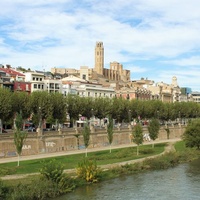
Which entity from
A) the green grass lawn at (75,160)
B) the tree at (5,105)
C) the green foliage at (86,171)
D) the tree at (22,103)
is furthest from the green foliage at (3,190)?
the tree at (22,103)

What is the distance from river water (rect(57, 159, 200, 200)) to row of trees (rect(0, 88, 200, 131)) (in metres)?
30.3

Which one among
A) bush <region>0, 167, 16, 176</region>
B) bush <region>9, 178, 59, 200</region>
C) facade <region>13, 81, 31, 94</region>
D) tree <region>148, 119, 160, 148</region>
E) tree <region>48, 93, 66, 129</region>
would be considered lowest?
bush <region>9, 178, 59, 200</region>

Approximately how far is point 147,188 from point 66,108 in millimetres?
43378

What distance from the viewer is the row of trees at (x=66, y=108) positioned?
245ft

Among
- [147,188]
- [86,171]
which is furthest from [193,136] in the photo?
[86,171]

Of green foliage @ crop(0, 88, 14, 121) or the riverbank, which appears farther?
green foliage @ crop(0, 88, 14, 121)

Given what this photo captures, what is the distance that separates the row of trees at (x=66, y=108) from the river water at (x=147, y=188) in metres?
30.3

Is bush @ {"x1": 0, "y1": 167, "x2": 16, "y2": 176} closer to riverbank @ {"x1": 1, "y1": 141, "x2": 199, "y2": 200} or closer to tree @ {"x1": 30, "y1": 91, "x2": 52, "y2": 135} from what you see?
riverbank @ {"x1": 1, "y1": 141, "x2": 199, "y2": 200}

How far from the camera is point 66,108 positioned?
85.7 meters

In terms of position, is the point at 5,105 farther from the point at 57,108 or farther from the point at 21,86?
the point at 21,86

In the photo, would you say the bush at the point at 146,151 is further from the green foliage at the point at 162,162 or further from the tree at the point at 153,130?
the tree at the point at 153,130

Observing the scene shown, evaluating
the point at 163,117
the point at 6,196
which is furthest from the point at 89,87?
the point at 6,196

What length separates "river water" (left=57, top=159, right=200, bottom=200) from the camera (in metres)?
40.7

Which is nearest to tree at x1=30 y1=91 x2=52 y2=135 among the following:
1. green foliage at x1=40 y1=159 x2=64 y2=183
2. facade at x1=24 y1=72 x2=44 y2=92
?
facade at x1=24 y1=72 x2=44 y2=92
